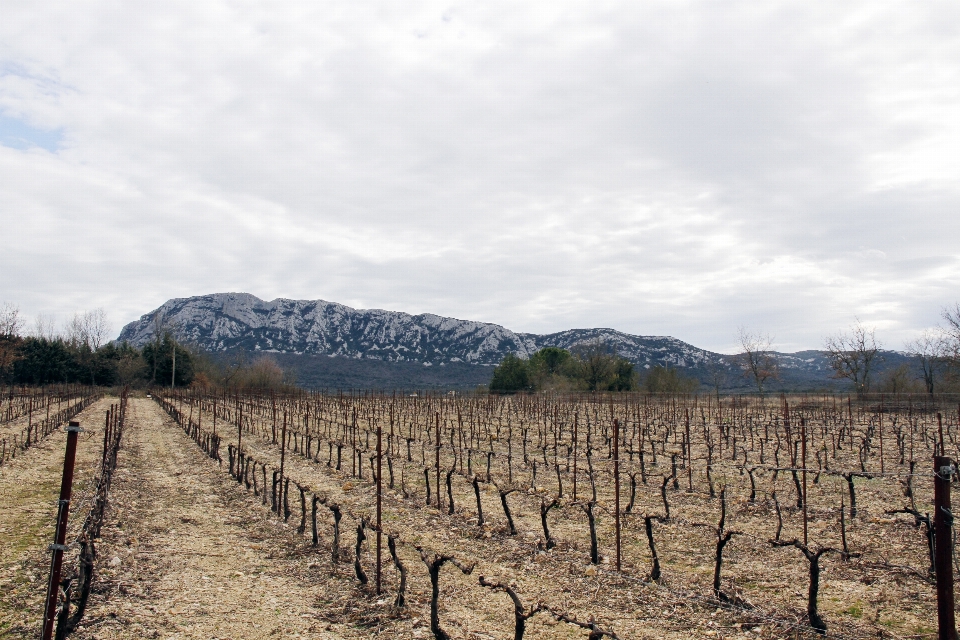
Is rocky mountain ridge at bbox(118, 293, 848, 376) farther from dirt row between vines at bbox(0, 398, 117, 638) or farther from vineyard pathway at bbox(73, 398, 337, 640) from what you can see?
vineyard pathway at bbox(73, 398, 337, 640)

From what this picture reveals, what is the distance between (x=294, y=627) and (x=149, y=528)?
5003 mm

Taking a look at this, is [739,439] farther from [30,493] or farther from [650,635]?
[30,493]

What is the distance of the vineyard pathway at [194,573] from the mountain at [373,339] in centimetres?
12603

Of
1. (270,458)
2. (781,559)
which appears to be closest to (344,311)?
(270,458)

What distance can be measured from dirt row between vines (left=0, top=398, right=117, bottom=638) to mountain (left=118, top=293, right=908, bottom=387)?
121265 millimetres

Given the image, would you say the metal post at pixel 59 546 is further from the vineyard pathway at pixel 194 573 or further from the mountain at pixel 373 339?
the mountain at pixel 373 339

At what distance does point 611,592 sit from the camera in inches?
281

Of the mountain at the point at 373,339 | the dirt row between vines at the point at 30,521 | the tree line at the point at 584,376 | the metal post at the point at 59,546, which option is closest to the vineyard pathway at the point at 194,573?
the dirt row between vines at the point at 30,521

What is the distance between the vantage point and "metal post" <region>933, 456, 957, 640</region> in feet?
13.3

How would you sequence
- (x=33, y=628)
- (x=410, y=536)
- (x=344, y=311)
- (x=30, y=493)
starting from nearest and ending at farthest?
(x=33, y=628), (x=410, y=536), (x=30, y=493), (x=344, y=311)

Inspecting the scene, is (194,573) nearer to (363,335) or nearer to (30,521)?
(30,521)

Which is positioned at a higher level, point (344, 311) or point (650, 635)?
point (344, 311)

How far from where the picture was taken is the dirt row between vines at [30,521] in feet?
20.7

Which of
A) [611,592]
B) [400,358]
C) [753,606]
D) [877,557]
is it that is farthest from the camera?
[400,358]
